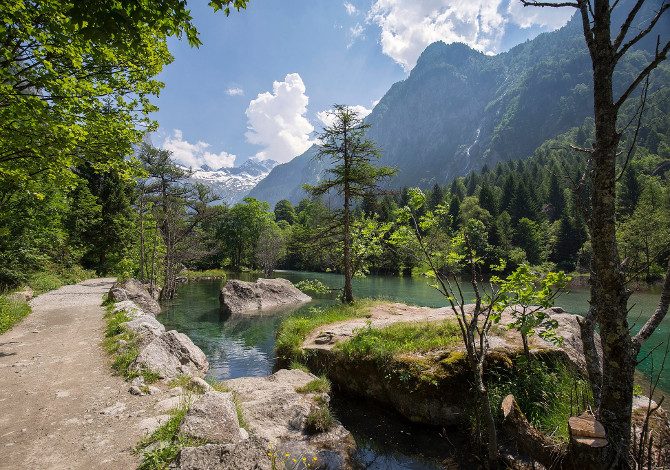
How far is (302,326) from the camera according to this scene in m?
15.1

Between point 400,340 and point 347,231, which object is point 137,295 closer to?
point 347,231

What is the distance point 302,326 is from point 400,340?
567 centimetres

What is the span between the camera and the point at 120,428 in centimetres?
546

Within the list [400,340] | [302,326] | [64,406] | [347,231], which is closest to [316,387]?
[400,340]

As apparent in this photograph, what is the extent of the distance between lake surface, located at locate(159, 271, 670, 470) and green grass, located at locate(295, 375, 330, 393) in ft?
2.06

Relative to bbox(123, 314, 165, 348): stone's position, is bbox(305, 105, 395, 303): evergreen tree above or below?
above

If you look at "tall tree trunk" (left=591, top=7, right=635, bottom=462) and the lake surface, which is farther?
the lake surface

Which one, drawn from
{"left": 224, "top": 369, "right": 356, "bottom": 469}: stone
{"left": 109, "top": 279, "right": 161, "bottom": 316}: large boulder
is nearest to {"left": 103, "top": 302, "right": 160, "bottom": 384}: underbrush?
{"left": 224, "top": 369, "right": 356, "bottom": 469}: stone

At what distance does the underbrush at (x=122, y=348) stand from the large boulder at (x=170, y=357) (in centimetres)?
19

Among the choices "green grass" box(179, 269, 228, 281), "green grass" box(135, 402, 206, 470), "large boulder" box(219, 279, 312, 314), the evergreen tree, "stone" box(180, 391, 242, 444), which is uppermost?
the evergreen tree

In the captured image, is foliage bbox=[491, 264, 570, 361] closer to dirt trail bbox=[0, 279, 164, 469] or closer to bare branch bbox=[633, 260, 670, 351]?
bare branch bbox=[633, 260, 670, 351]

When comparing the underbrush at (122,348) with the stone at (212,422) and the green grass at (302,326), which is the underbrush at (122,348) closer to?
the stone at (212,422)

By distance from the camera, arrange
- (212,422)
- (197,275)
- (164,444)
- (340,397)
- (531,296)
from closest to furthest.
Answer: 1. (164,444)
2. (212,422)
3. (531,296)
4. (340,397)
5. (197,275)

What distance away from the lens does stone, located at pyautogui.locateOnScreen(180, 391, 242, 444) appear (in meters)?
4.92
